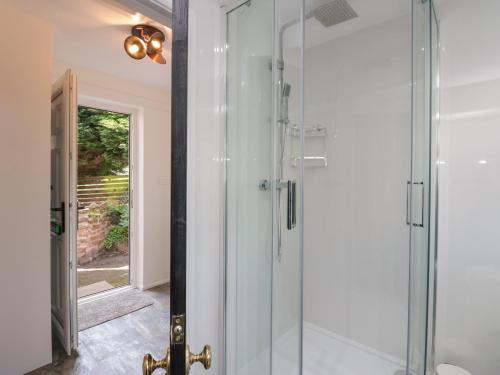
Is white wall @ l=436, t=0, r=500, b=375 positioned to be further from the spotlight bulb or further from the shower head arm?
the spotlight bulb

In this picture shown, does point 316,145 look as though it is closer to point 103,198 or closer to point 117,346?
point 117,346

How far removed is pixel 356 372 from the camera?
180 cm

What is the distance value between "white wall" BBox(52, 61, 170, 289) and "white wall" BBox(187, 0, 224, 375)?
208 centimetres

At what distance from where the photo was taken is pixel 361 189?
80.6 inches

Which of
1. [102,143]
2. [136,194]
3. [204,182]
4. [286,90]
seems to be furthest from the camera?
[102,143]

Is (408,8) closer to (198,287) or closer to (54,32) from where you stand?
(198,287)

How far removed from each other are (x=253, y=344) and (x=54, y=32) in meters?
2.62

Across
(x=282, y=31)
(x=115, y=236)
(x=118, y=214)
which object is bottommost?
(x=115, y=236)

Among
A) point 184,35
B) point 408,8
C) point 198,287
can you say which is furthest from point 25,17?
point 408,8

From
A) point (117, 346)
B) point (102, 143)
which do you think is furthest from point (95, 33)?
point (117, 346)

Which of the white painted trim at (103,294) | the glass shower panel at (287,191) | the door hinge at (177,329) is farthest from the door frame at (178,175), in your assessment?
the white painted trim at (103,294)

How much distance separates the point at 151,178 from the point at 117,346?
71.4 inches

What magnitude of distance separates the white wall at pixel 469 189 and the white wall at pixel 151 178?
2.87 meters

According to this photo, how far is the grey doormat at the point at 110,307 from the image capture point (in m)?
2.48
